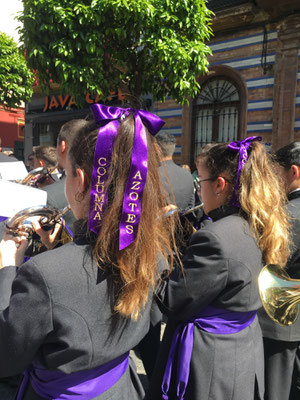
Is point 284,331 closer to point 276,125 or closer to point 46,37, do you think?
point 46,37

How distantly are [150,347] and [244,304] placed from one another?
1484mm

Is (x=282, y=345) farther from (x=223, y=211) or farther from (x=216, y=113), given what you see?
(x=216, y=113)

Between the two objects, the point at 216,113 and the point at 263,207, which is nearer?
the point at 263,207

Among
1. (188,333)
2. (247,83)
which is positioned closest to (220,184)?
(188,333)

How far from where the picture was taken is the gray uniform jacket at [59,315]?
1022 millimetres

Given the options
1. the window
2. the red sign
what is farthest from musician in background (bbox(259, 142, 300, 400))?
the red sign

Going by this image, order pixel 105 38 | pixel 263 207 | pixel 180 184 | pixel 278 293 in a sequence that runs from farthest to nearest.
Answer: pixel 105 38
pixel 180 184
pixel 263 207
pixel 278 293

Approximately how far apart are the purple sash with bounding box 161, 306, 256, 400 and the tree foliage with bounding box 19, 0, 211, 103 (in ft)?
15.8

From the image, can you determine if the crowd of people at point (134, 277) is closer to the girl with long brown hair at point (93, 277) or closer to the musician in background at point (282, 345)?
the girl with long brown hair at point (93, 277)

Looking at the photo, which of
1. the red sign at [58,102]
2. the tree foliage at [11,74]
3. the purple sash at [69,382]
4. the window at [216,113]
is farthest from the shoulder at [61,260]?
the red sign at [58,102]

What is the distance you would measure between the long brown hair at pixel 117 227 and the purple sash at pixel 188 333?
482 mm

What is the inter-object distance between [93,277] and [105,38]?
571 centimetres

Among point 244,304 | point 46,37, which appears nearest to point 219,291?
point 244,304

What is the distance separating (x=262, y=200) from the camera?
1.71m
